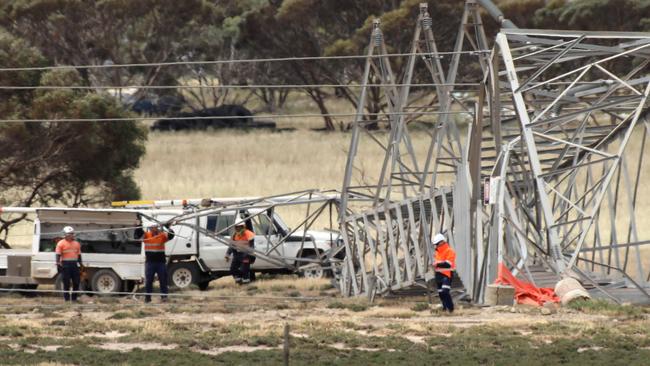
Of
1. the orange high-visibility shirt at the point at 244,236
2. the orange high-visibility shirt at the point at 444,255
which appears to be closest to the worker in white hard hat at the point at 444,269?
the orange high-visibility shirt at the point at 444,255

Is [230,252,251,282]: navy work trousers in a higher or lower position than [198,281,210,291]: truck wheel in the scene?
higher

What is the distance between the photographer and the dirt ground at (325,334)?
17953 mm

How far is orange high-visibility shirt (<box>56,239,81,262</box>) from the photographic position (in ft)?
90.9

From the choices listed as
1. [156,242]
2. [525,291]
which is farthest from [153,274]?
[525,291]

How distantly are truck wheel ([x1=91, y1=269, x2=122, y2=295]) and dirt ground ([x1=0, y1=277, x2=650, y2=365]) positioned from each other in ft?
15.1

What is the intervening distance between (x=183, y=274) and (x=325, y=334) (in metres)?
13.2

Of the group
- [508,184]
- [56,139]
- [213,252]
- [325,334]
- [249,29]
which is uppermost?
[249,29]

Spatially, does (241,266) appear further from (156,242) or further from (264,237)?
(156,242)

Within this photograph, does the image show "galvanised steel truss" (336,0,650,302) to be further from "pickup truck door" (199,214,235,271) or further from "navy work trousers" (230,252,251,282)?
"pickup truck door" (199,214,235,271)

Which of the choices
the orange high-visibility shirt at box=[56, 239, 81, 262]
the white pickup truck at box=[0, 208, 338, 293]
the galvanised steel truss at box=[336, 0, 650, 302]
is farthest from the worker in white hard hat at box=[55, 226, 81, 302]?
the galvanised steel truss at box=[336, 0, 650, 302]

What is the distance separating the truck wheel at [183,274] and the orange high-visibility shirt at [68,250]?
17.1ft

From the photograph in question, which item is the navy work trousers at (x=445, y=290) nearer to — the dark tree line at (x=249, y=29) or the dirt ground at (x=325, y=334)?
the dirt ground at (x=325, y=334)

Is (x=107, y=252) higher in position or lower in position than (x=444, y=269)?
higher

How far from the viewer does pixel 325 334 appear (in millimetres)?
20188
